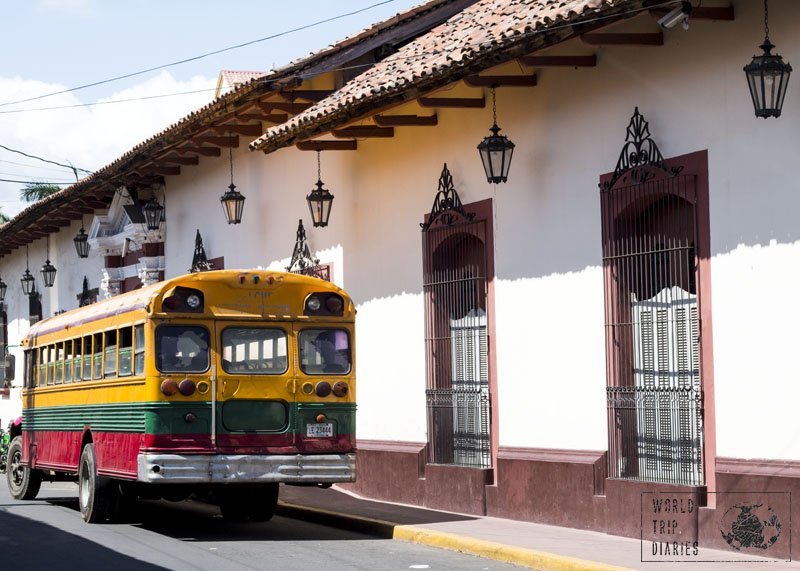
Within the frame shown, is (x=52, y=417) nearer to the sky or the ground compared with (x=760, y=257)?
nearer to the ground

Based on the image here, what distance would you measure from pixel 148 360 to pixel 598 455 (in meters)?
4.37

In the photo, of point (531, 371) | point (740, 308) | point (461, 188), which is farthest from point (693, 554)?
point (461, 188)

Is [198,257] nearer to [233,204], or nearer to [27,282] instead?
[233,204]

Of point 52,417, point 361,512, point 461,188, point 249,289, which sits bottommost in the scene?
point 361,512

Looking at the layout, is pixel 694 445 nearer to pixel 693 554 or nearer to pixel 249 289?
pixel 693 554

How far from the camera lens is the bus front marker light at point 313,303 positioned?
46.3 feet

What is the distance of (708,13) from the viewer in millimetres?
11531

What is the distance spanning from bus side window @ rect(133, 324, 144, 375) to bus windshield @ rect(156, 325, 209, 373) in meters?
0.27

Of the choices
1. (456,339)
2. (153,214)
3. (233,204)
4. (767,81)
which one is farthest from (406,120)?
(153,214)

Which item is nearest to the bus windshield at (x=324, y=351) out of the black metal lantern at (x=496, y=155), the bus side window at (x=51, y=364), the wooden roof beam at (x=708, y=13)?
the black metal lantern at (x=496, y=155)

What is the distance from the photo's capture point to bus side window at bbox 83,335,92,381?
15.5m

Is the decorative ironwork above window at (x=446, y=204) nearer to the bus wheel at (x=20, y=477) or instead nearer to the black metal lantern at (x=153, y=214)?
the bus wheel at (x=20, y=477)

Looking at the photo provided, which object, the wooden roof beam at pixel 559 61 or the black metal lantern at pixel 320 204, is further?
the black metal lantern at pixel 320 204

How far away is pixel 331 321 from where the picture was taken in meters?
14.2
